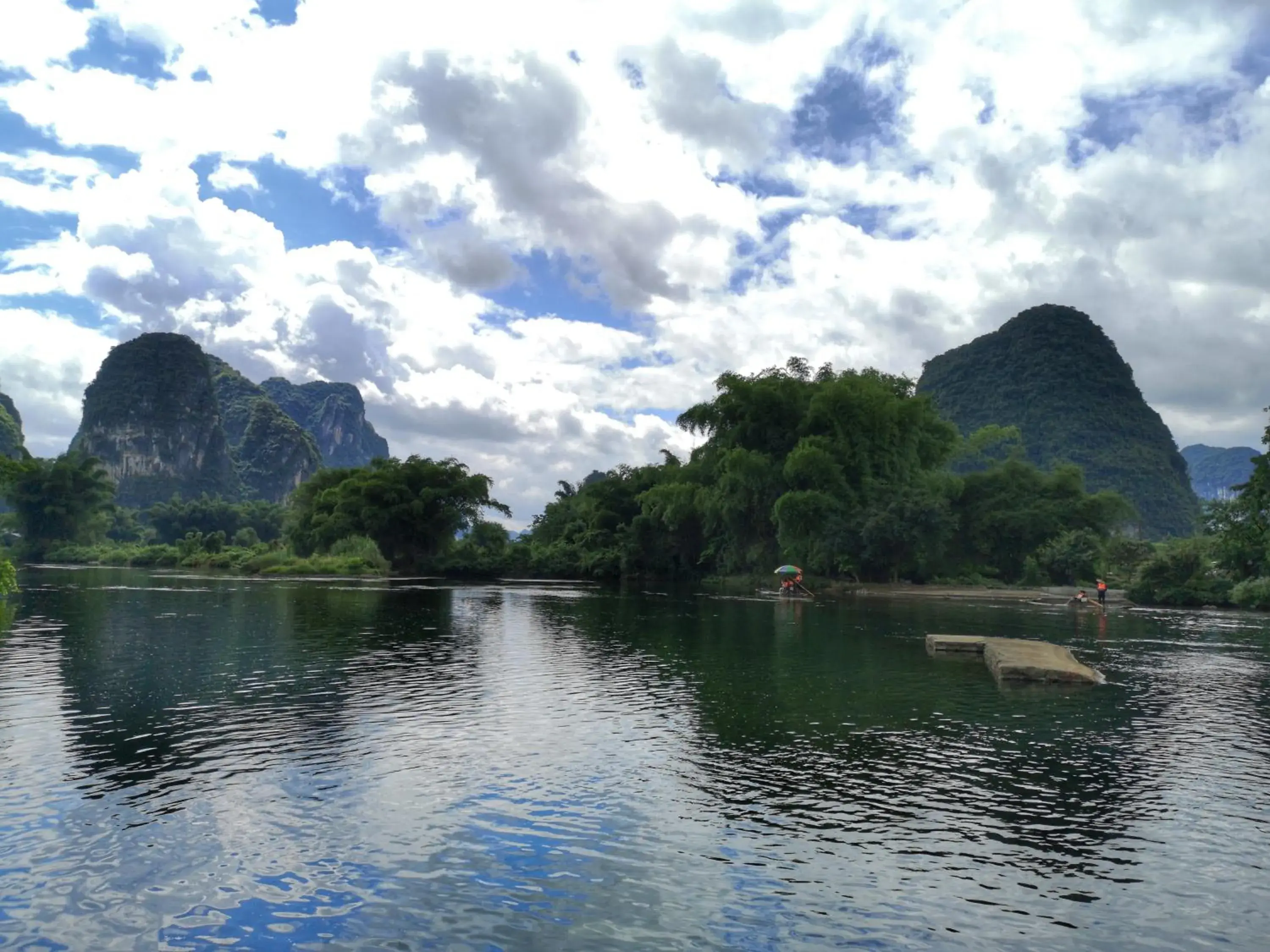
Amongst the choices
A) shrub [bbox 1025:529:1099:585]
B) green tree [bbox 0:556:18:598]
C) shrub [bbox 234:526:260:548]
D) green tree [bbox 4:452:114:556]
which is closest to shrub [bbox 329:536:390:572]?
green tree [bbox 0:556:18:598]

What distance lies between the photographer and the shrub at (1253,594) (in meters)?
A: 45.9

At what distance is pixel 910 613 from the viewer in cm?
4225

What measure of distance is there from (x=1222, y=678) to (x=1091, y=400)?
14933 cm

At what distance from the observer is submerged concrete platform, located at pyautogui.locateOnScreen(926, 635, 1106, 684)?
21.0 m

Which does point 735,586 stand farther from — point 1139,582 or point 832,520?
point 1139,582

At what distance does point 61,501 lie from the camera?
114 meters

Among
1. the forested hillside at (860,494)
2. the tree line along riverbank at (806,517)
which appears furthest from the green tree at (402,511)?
the forested hillside at (860,494)

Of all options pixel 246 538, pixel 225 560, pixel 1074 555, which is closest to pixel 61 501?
pixel 246 538

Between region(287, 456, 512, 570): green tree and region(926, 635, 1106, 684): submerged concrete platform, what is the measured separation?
221 feet

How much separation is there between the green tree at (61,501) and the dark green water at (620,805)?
105397 millimetres

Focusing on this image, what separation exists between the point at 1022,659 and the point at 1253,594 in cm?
3281

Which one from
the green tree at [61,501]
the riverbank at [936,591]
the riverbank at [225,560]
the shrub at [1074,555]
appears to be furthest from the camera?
the green tree at [61,501]

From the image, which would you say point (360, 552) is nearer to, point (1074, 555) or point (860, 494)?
point (860, 494)

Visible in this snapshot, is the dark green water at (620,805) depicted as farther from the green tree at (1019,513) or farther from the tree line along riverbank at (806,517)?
the green tree at (1019,513)
